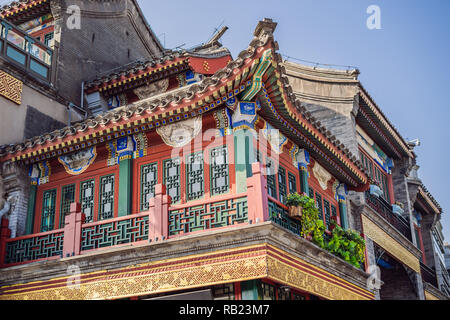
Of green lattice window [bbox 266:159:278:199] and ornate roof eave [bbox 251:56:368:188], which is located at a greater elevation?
ornate roof eave [bbox 251:56:368:188]

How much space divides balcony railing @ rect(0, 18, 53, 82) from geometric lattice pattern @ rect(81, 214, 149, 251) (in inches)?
220

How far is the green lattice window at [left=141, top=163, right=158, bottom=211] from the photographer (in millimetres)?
12016

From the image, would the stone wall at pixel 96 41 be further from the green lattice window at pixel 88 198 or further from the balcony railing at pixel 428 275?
the balcony railing at pixel 428 275

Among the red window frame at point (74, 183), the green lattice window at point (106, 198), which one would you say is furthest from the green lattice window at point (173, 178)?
the green lattice window at point (106, 198)

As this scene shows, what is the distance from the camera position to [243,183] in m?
10.9

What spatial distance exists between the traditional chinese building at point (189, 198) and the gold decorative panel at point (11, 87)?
165 cm

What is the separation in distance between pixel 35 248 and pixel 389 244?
37.3ft

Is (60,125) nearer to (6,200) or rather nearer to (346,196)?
(6,200)

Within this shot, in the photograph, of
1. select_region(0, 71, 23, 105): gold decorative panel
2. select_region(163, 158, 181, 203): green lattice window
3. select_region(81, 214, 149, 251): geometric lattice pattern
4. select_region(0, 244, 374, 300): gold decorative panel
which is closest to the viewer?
select_region(0, 244, 374, 300): gold decorative panel

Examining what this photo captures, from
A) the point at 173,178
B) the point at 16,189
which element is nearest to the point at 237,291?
the point at 173,178

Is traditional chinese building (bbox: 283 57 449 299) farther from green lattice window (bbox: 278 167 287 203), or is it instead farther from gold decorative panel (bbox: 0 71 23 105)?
gold decorative panel (bbox: 0 71 23 105)

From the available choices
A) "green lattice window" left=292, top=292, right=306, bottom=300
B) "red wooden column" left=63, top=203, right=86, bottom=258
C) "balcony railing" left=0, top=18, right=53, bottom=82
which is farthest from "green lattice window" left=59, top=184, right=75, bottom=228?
"green lattice window" left=292, top=292, right=306, bottom=300

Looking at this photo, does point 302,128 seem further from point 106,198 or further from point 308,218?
point 106,198
